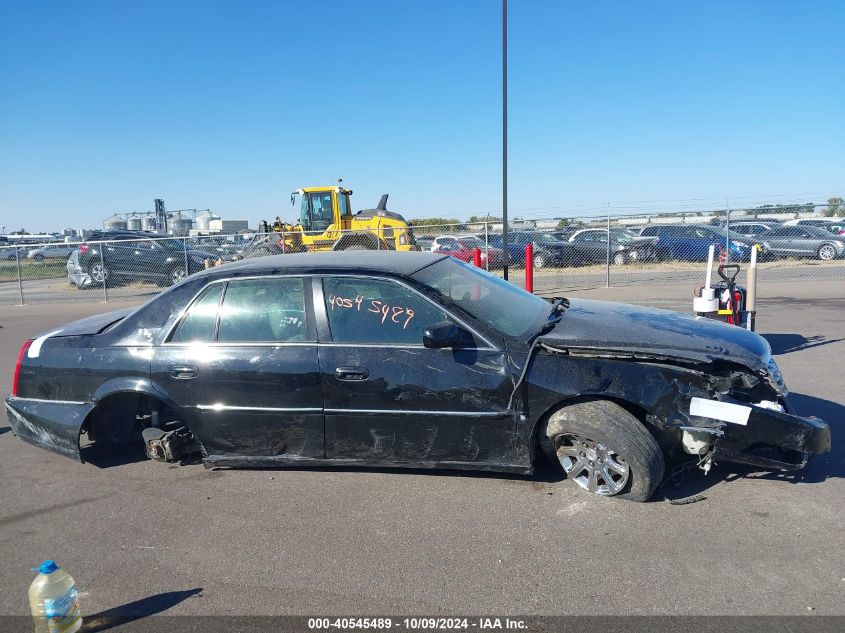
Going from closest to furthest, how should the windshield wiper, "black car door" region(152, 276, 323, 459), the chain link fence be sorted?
"black car door" region(152, 276, 323, 459) → the windshield wiper → the chain link fence

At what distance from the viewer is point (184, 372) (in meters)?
4.47

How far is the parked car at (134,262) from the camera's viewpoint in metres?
19.0

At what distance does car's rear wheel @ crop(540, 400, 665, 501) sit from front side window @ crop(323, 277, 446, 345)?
104cm

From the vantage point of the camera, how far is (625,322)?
4.48 meters

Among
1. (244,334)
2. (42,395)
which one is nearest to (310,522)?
(244,334)

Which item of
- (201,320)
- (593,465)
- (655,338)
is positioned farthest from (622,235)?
(201,320)

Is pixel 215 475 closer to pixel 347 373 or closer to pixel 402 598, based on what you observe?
pixel 347 373

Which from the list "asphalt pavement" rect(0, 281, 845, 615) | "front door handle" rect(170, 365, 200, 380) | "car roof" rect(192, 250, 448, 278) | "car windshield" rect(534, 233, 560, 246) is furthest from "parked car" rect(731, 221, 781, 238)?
"front door handle" rect(170, 365, 200, 380)

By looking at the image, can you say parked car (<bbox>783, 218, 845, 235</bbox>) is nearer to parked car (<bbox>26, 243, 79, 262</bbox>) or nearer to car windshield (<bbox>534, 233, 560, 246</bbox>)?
car windshield (<bbox>534, 233, 560, 246</bbox>)

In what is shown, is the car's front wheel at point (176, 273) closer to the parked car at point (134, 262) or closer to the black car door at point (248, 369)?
the parked car at point (134, 262)

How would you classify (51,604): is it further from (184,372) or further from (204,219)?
(204,219)

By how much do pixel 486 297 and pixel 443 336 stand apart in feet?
2.80

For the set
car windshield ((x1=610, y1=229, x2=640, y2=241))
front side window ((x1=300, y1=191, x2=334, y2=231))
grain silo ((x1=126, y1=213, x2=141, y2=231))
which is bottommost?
car windshield ((x1=610, y1=229, x2=640, y2=241))

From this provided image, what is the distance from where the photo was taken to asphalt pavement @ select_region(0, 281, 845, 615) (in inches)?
122
